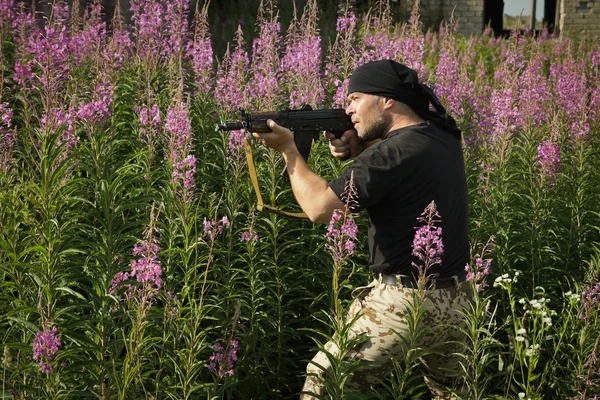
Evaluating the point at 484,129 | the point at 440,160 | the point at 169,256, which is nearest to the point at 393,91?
the point at 440,160

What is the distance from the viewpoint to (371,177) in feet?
13.4

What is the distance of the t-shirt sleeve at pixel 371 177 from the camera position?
160 inches

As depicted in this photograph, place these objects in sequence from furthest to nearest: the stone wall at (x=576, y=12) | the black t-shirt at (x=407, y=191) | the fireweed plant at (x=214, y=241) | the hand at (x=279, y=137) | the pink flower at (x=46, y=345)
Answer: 1. the stone wall at (x=576, y=12)
2. the hand at (x=279, y=137)
3. the black t-shirt at (x=407, y=191)
4. the fireweed plant at (x=214, y=241)
5. the pink flower at (x=46, y=345)

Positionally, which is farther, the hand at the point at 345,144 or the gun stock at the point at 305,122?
the hand at the point at 345,144

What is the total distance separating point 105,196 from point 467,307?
2.13m

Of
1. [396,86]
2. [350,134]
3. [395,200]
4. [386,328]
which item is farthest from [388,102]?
[386,328]

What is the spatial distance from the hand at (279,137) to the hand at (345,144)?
39 centimetres

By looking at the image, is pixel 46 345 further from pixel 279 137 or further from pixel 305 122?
pixel 305 122

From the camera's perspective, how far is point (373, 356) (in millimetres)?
4164

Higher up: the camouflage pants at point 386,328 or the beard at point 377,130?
the beard at point 377,130

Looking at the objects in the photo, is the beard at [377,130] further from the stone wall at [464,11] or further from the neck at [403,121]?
the stone wall at [464,11]

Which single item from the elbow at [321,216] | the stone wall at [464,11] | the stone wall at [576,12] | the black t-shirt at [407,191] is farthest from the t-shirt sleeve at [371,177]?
the stone wall at [576,12]

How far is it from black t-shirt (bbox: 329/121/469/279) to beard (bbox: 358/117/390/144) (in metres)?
0.11

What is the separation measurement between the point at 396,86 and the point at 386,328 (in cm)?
137
